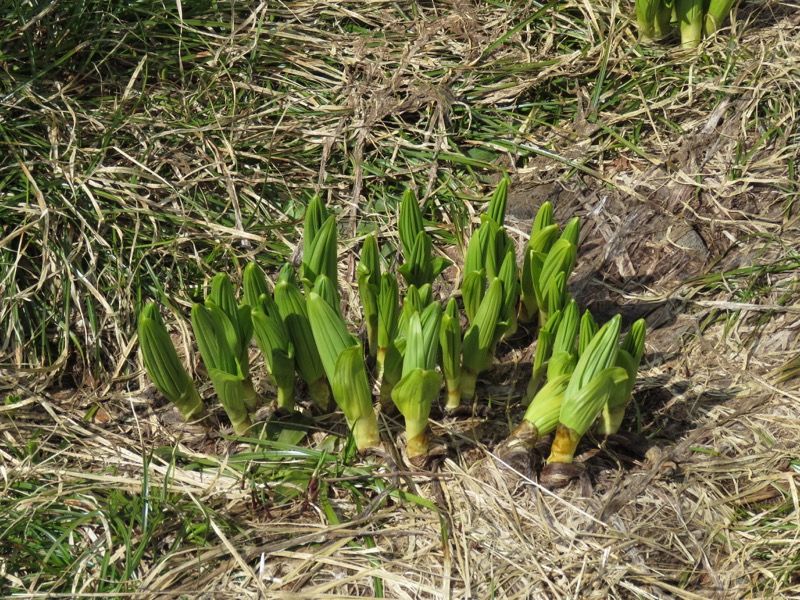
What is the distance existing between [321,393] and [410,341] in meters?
0.45

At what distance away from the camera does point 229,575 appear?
6.82 ft

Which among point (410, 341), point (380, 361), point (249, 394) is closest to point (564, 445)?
point (410, 341)

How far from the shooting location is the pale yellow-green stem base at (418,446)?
90.6 inches

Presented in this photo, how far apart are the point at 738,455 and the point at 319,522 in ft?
3.64

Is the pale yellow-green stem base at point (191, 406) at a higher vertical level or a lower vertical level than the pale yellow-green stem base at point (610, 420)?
higher

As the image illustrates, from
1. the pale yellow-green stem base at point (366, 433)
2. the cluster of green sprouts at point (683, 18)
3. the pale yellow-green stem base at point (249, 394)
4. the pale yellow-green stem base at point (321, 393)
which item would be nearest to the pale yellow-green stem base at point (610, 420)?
the pale yellow-green stem base at point (366, 433)

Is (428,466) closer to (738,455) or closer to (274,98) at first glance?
(738,455)

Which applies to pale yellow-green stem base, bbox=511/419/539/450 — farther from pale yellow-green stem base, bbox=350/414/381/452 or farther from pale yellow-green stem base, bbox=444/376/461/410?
pale yellow-green stem base, bbox=350/414/381/452

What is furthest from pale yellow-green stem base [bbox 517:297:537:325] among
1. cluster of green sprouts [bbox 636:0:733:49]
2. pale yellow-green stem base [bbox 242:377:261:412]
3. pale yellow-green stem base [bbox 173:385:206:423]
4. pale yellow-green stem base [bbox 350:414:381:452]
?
cluster of green sprouts [bbox 636:0:733:49]

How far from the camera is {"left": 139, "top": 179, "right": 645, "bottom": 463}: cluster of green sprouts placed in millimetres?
2123

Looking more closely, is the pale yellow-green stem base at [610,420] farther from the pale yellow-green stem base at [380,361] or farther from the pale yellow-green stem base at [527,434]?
the pale yellow-green stem base at [380,361]

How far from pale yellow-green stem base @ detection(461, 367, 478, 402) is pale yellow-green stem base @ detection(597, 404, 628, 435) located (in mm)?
352

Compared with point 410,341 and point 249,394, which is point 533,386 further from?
point 249,394

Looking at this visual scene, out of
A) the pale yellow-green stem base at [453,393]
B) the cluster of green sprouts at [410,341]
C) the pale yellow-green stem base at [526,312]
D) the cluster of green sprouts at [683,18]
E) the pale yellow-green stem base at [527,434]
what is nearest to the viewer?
the cluster of green sprouts at [410,341]
